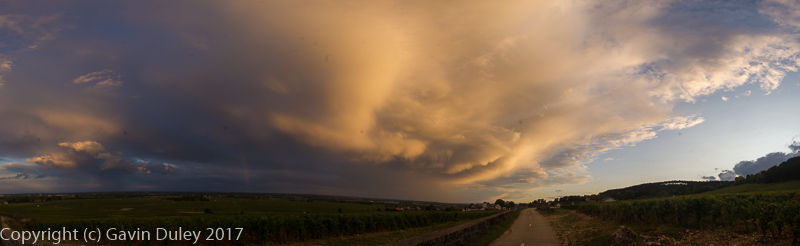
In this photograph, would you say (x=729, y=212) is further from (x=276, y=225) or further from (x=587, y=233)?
(x=276, y=225)

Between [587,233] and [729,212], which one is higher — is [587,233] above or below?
below

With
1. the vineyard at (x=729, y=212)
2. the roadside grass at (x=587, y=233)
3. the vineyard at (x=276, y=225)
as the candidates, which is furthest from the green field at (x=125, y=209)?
the vineyard at (x=729, y=212)

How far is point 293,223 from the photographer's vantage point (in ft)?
92.7

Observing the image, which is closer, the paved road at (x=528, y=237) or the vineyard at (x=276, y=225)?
the paved road at (x=528, y=237)

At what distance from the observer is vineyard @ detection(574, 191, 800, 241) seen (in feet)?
39.3

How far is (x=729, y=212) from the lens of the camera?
1698 cm

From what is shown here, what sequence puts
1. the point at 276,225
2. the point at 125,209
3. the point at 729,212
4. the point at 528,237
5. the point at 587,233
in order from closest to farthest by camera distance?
the point at 729,212 < the point at 528,237 < the point at 276,225 < the point at 587,233 < the point at 125,209

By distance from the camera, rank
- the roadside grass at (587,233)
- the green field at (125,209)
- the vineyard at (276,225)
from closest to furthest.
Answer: the roadside grass at (587,233), the vineyard at (276,225), the green field at (125,209)

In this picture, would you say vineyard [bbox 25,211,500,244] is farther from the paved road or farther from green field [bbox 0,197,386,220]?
green field [bbox 0,197,386,220]

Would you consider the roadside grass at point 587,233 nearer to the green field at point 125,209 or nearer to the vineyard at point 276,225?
the vineyard at point 276,225

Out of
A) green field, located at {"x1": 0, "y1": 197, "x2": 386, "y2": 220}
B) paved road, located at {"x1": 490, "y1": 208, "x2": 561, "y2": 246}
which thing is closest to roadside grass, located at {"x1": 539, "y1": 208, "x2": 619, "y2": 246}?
paved road, located at {"x1": 490, "y1": 208, "x2": 561, "y2": 246}

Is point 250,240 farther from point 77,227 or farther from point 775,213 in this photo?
point 775,213

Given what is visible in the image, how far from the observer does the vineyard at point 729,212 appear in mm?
11988

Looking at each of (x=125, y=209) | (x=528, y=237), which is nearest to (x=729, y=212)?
(x=528, y=237)
